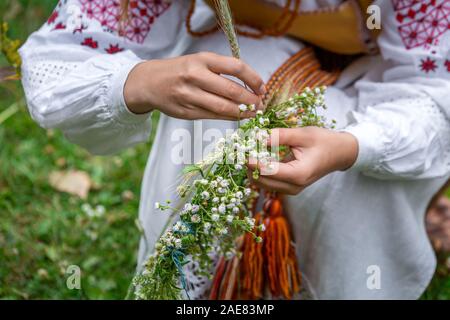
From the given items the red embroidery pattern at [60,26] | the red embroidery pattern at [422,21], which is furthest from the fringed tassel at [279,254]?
the red embroidery pattern at [60,26]

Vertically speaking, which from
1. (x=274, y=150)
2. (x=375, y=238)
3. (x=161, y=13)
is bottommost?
(x=375, y=238)

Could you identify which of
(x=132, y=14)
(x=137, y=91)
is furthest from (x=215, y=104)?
(x=132, y=14)

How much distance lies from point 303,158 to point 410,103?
0.89 ft

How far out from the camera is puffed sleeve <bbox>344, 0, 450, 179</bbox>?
101 cm

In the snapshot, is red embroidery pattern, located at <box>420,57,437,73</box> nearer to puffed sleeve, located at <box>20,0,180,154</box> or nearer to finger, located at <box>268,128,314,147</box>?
finger, located at <box>268,128,314,147</box>

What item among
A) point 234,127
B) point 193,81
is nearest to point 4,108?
point 234,127

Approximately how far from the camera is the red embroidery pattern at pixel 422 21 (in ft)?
3.43

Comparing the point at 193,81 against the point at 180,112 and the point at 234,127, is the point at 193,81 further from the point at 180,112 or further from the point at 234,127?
the point at 234,127

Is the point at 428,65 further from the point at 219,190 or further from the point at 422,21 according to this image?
the point at 219,190

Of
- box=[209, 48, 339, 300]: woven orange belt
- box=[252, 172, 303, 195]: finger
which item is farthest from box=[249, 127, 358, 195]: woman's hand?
box=[209, 48, 339, 300]: woven orange belt
